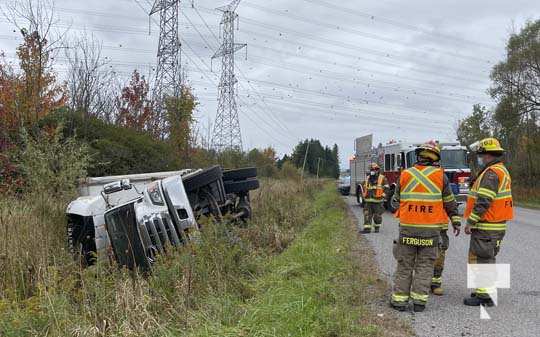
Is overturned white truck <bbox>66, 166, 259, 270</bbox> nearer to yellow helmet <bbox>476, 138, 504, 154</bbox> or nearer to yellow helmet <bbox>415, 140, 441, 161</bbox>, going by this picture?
yellow helmet <bbox>415, 140, 441, 161</bbox>

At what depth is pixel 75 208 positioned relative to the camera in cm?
718

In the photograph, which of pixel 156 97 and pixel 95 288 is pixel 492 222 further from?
pixel 156 97

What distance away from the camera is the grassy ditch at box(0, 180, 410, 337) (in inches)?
172

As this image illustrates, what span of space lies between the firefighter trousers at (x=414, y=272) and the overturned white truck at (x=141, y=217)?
255 centimetres

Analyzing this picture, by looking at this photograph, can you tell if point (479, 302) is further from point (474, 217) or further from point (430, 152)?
point (430, 152)

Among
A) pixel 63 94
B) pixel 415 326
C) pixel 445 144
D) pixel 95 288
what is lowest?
pixel 415 326

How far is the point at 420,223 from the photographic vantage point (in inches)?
219

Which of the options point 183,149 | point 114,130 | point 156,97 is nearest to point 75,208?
point 114,130

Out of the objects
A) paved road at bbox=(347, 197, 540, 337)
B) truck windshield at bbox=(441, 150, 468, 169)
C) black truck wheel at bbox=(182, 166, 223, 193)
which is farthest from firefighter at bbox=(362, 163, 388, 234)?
black truck wheel at bbox=(182, 166, 223, 193)

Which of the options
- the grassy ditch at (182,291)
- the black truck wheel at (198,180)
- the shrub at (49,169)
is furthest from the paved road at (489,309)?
the shrub at (49,169)

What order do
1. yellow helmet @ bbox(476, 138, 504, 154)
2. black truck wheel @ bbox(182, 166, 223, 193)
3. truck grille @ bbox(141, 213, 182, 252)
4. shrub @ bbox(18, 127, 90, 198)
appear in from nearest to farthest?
yellow helmet @ bbox(476, 138, 504, 154), truck grille @ bbox(141, 213, 182, 252), black truck wheel @ bbox(182, 166, 223, 193), shrub @ bbox(18, 127, 90, 198)

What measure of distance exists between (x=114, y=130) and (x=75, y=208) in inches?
337

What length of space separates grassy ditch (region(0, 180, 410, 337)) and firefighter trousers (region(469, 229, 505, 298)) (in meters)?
1.29

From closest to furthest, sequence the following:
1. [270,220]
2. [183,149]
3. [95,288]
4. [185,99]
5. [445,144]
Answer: [95,288] < [270,220] < [445,144] < [183,149] < [185,99]
